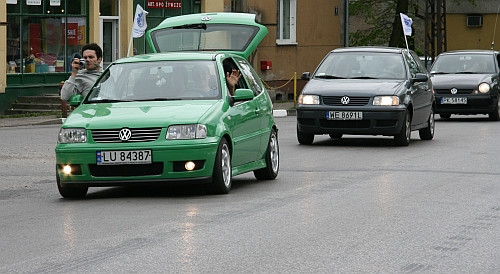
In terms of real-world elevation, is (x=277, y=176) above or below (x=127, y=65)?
below

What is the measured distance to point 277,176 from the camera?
15.2m

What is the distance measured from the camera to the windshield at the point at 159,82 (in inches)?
521

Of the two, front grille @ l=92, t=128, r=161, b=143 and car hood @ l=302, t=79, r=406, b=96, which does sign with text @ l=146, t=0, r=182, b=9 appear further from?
front grille @ l=92, t=128, r=161, b=143

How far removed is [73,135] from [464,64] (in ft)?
63.8

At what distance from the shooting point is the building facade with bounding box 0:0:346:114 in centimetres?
3412

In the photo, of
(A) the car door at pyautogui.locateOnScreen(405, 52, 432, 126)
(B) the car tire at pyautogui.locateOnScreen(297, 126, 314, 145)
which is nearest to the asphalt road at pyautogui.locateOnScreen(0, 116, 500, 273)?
(B) the car tire at pyautogui.locateOnScreen(297, 126, 314, 145)

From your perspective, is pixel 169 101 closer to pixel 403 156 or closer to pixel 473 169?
pixel 473 169

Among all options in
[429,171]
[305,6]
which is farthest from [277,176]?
[305,6]

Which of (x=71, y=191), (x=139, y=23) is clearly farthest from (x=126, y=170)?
(x=139, y=23)

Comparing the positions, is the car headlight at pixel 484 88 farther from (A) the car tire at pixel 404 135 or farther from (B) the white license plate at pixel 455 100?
(A) the car tire at pixel 404 135

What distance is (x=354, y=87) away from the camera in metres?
20.0

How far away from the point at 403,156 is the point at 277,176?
144 inches

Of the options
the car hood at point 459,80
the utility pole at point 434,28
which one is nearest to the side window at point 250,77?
the car hood at point 459,80

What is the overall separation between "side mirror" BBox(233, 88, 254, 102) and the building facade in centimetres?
1988
